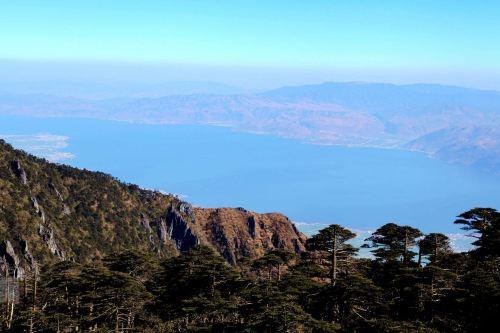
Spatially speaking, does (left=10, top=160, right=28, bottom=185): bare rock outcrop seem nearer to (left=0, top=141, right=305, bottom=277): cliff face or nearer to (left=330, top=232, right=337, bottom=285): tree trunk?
(left=0, top=141, right=305, bottom=277): cliff face

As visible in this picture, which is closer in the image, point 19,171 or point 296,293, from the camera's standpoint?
point 296,293

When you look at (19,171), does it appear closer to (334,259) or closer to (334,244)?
(334,244)

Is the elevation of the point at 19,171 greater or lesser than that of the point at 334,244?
greater

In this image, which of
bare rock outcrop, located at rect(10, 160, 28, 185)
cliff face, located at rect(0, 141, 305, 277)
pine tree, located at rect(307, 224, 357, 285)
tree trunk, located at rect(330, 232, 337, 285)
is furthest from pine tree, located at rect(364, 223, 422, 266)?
bare rock outcrop, located at rect(10, 160, 28, 185)

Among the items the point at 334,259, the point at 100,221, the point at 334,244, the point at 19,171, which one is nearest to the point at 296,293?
the point at 334,259

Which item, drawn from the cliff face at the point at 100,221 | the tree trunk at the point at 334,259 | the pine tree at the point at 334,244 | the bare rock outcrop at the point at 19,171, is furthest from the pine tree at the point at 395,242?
the bare rock outcrop at the point at 19,171

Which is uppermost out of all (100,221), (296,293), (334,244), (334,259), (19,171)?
(19,171)

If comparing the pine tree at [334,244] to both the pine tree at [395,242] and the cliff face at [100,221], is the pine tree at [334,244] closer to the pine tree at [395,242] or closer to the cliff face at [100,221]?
the pine tree at [395,242]

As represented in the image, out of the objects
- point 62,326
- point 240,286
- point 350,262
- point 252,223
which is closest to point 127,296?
point 62,326
